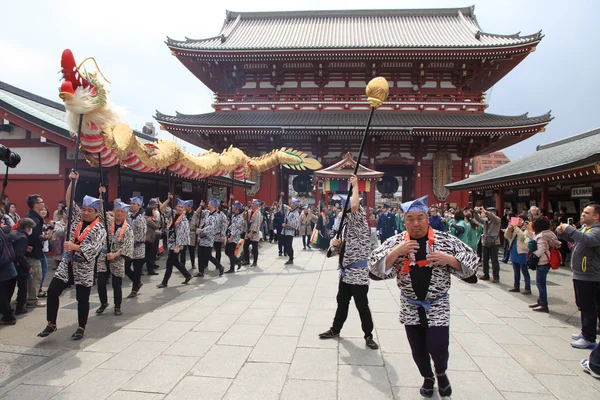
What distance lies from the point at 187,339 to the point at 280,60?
16.7 m

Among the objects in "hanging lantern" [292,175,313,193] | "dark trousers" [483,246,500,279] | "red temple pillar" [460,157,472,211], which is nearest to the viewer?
"dark trousers" [483,246,500,279]

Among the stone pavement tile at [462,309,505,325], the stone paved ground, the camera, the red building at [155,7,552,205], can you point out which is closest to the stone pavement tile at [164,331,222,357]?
the stone paved ground

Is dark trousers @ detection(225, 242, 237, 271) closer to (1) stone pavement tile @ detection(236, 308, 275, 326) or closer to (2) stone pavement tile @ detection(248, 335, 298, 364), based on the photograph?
(1) stone pavement tile @ detection(236, 308, 275, 326)

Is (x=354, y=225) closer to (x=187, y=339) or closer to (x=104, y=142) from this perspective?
(x=187, y=339)

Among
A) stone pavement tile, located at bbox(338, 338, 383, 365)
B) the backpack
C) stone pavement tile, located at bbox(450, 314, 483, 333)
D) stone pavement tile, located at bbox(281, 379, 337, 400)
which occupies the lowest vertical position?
stone pavement tile, located at bbox(450, 314, 483, 333)

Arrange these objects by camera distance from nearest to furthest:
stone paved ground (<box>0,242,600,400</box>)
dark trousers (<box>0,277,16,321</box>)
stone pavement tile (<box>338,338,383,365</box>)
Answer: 1. stone paved ground (<box>0,242,600,400</box>)
2. stone pavement tile (<box>338,338,383,365</box>)
3. dark trousers (<box>0,277,16,321</box>)

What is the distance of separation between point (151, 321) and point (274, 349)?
2111 mm

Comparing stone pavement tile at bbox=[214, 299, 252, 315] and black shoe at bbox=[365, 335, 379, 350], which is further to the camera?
stone pavement tile at bbox=[214, 299, 252, 315]

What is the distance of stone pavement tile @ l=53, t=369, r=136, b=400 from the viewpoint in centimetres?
303

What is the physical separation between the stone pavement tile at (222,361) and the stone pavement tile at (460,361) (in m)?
2.22

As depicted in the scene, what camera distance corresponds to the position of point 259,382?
3.27 metres

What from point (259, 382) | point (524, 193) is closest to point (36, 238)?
point (259, 382)

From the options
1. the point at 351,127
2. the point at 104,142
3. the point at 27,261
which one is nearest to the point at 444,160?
the point at 351,127

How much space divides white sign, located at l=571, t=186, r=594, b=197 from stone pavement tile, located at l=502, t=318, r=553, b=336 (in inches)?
283
